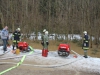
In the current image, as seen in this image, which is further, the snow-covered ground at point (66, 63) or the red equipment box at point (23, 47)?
the red equipment box at point (23, 47)

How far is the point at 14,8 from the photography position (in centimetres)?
2714

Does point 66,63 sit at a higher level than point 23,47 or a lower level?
lower

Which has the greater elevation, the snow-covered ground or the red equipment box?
the red equipment box

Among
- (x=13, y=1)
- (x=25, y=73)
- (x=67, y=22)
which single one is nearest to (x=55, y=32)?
(x=67, y=22)

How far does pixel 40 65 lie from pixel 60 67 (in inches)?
42.0

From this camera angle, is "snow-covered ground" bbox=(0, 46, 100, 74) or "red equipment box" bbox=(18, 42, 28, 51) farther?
"red equipment box" bbox=(18, 42, 28, 51)

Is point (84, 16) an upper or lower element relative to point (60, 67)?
upper

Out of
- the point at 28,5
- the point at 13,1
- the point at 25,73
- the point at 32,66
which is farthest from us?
the point at 28,5

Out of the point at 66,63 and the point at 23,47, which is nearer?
the point at 66,63

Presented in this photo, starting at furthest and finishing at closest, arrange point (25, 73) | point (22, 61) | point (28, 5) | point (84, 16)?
1. point (28, 5)
2. point (84, 16)
3. point (22, 61)
4. point (25, 73)

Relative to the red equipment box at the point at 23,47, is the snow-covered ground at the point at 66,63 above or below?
below

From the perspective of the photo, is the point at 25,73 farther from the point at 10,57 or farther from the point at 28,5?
the point at 28,5

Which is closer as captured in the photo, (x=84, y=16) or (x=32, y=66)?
(x=32, y=66)

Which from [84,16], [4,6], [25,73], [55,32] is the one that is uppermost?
[4,6]
